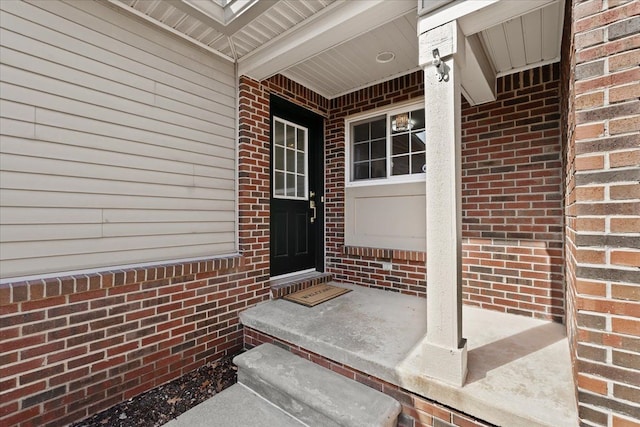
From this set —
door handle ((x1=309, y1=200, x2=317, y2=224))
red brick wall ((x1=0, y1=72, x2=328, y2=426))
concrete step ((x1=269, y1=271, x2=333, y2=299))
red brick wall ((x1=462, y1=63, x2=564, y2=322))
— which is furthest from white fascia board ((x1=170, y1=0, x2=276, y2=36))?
concrete step ((x1=269, y1=271, x2=333, y2=299))

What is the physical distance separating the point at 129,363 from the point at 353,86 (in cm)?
358

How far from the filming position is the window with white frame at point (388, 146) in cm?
336

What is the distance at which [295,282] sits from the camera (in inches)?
132

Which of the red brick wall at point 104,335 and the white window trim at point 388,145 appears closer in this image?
the red brick wall at point 104,335

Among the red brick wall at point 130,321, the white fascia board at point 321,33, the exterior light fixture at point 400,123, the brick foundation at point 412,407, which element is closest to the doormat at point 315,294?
the red brick wall at point 130,321

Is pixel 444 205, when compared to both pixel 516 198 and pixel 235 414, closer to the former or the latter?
pixel 516 198

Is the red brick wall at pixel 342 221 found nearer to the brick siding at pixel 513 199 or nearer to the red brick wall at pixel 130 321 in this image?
the brick siding at pixel 513 199

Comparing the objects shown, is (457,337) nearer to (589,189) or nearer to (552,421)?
(552,421)

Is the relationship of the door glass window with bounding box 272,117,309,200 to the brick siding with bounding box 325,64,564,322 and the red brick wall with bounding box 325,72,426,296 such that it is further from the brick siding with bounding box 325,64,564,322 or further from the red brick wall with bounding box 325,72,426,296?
the brick siding with bounding box 325,64,564,322

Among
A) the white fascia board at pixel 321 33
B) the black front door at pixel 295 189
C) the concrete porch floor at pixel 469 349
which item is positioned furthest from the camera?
the black front door at pixel 295 189

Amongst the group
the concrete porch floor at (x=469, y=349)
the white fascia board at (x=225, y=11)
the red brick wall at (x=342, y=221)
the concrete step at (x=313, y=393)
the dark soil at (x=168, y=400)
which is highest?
the white fascia board at (x=225, y=11)

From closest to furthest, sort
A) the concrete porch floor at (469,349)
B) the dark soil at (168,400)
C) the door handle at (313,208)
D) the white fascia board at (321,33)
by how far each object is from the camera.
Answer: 1. the concrete porch floor at (469,349)
2. the dark soil at (168,400)
3. the white fascia board at (321,33)
4. the door handle at (313,208)

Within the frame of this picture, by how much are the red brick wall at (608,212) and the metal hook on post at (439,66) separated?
0.59 meters

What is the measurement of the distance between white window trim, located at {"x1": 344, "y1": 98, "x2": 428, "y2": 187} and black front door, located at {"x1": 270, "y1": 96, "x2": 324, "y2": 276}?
373mm
